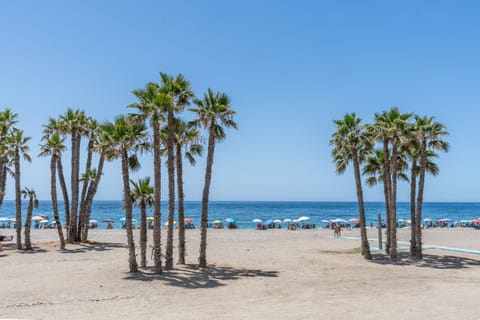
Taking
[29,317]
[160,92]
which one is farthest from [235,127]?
[29,317]

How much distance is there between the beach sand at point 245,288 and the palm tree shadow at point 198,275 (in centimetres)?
5

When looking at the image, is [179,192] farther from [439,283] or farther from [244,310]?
[439,283]

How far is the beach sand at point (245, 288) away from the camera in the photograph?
14445 millimetres

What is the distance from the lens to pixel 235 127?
25781mm

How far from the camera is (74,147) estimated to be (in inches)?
1545

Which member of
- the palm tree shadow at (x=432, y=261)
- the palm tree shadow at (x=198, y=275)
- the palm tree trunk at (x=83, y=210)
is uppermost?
the palm tree trunk at (x=83, y=210)

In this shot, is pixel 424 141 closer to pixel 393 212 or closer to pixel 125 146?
pixel 393 212

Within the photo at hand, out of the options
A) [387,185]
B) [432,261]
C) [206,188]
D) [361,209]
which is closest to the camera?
[206,188]

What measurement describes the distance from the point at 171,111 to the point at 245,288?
33.5ft

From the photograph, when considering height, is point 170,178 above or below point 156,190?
above

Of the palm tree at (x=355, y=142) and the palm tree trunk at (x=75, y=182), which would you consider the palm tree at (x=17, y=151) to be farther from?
the palm tree at (x=355, y=142)

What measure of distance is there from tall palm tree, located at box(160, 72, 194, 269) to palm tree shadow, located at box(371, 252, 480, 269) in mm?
13746

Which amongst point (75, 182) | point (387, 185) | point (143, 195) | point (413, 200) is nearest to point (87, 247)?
point (75, 182)

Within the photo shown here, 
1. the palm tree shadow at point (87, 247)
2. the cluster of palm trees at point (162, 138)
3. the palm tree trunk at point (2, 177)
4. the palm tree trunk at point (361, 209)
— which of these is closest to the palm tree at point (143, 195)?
the cluster of palm trees at point (162, 138)
